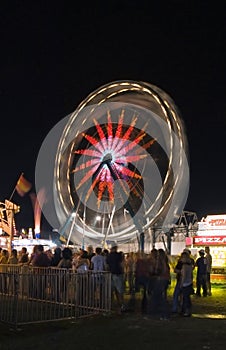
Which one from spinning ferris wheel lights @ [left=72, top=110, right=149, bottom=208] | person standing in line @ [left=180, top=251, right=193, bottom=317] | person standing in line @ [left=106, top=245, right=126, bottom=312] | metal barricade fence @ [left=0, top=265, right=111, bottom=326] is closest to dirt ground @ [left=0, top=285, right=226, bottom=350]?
person standing in line @ [left=180, top=251, right=193, bottom=317]

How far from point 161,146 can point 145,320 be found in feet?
55.2

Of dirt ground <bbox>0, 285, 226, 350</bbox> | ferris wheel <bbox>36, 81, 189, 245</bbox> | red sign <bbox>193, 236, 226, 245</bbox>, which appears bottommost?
dirt ground <bbox>0, 285, 226, 350</bbox>

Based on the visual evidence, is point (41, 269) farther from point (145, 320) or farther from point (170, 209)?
point (170, 209)

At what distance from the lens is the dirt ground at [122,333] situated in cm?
868

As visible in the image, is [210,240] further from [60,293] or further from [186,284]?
[60,293]

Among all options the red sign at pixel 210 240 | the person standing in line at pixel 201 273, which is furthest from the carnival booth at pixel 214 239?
the person standing in line at pixel 201 273

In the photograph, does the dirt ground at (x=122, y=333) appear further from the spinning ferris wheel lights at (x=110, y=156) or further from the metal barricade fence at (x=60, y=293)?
the spinning ferris wheel lights at (x=110, y=156)

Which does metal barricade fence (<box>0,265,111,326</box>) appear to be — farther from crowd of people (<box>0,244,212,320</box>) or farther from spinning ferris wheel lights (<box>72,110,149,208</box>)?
spinning ferris wheel lights (<box>72,110,149,208</box>)

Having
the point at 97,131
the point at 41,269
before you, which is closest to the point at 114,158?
the point at 97,131

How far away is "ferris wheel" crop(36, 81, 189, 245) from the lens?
2659 cm

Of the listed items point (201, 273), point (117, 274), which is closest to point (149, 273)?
point (117, 274)

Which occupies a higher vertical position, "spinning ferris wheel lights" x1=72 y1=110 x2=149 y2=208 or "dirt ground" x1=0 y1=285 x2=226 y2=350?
"spinning ferris wheel lights" x1=72 y1=110 x2=149 y2=208

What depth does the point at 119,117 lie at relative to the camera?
95.7 ft

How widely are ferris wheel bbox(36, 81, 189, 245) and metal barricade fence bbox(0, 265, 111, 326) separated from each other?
45.4 ft
